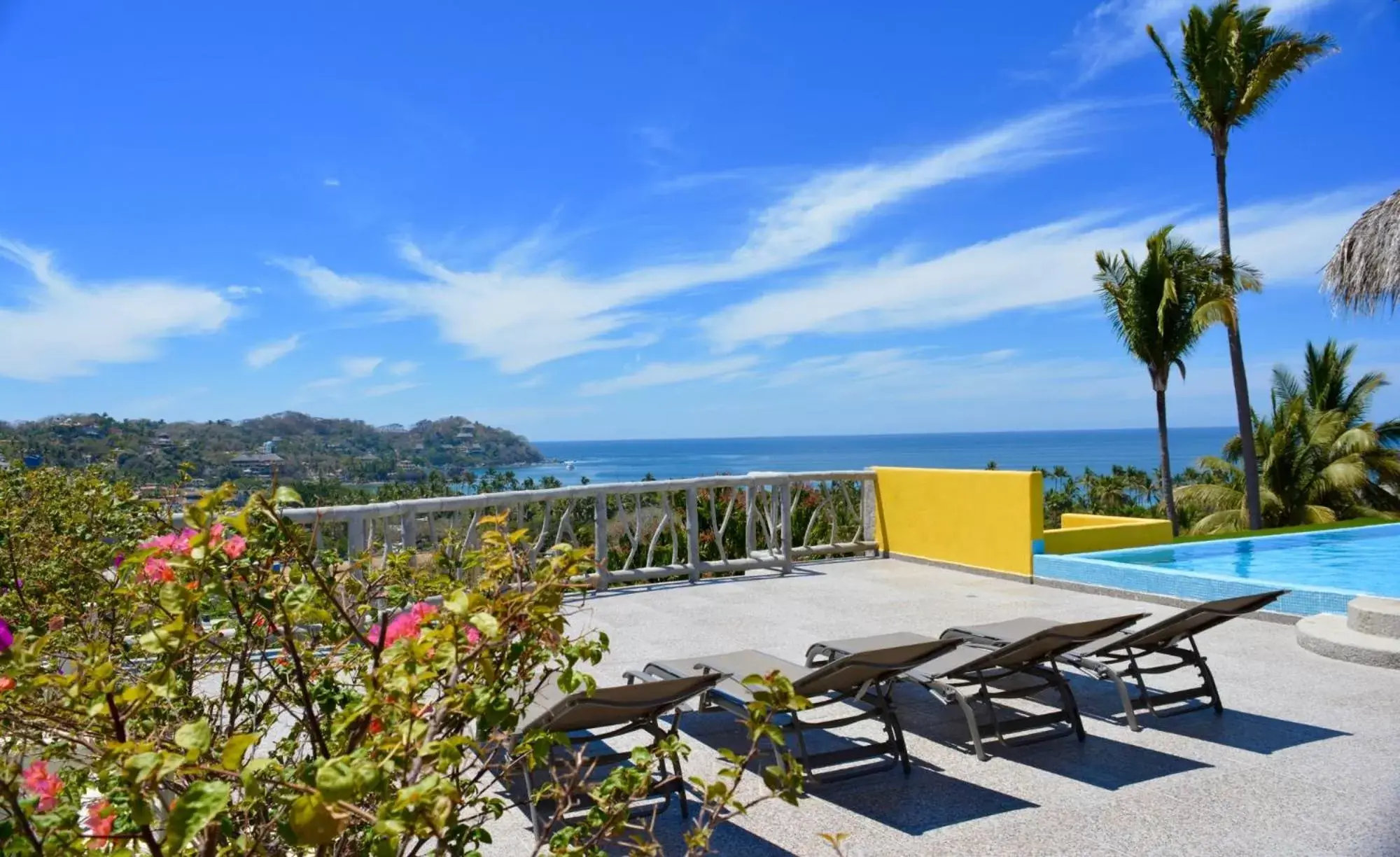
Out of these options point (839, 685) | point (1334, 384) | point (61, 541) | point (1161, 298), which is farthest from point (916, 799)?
point (1334, 384)

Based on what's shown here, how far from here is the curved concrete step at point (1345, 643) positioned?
229 inches

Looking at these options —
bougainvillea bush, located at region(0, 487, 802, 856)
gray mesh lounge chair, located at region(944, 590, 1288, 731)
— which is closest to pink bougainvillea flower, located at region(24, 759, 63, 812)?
bougainvillea bush, located at region(0, 487, 802, 856)

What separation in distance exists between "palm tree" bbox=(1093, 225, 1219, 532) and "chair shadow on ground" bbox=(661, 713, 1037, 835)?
52.0ft

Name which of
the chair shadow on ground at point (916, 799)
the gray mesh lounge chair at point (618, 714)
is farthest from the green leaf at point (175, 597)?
the chair shadow on ground at point (916, 799)

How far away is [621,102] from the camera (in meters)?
19.1

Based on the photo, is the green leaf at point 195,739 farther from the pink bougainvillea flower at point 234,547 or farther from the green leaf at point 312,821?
the pink bougainvillea flower at point 234,547

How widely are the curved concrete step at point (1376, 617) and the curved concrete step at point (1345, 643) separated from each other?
32mm

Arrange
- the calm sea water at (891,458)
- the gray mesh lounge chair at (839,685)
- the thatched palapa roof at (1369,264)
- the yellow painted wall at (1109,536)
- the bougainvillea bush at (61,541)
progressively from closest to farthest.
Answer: the bougainvillea bush at (61,541) → the gray mesh lounge chair at (839,685) → the yellow painted wall at (1109,536) → the thatched palapa roof at (1369,264) → the calm sea water at (891,458)

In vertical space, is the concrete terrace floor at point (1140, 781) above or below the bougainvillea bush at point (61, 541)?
below

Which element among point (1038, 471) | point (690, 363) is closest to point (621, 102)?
point (1038, 471)

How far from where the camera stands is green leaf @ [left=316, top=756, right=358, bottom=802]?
39.5 inches

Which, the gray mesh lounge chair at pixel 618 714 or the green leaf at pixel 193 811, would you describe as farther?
the gray mesh lounge chair at pixel 618 714

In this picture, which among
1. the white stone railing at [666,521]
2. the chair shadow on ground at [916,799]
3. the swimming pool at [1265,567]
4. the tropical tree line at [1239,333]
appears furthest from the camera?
the tropical tree line at [1239,333]

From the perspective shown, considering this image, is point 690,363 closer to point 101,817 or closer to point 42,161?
point 42,161
